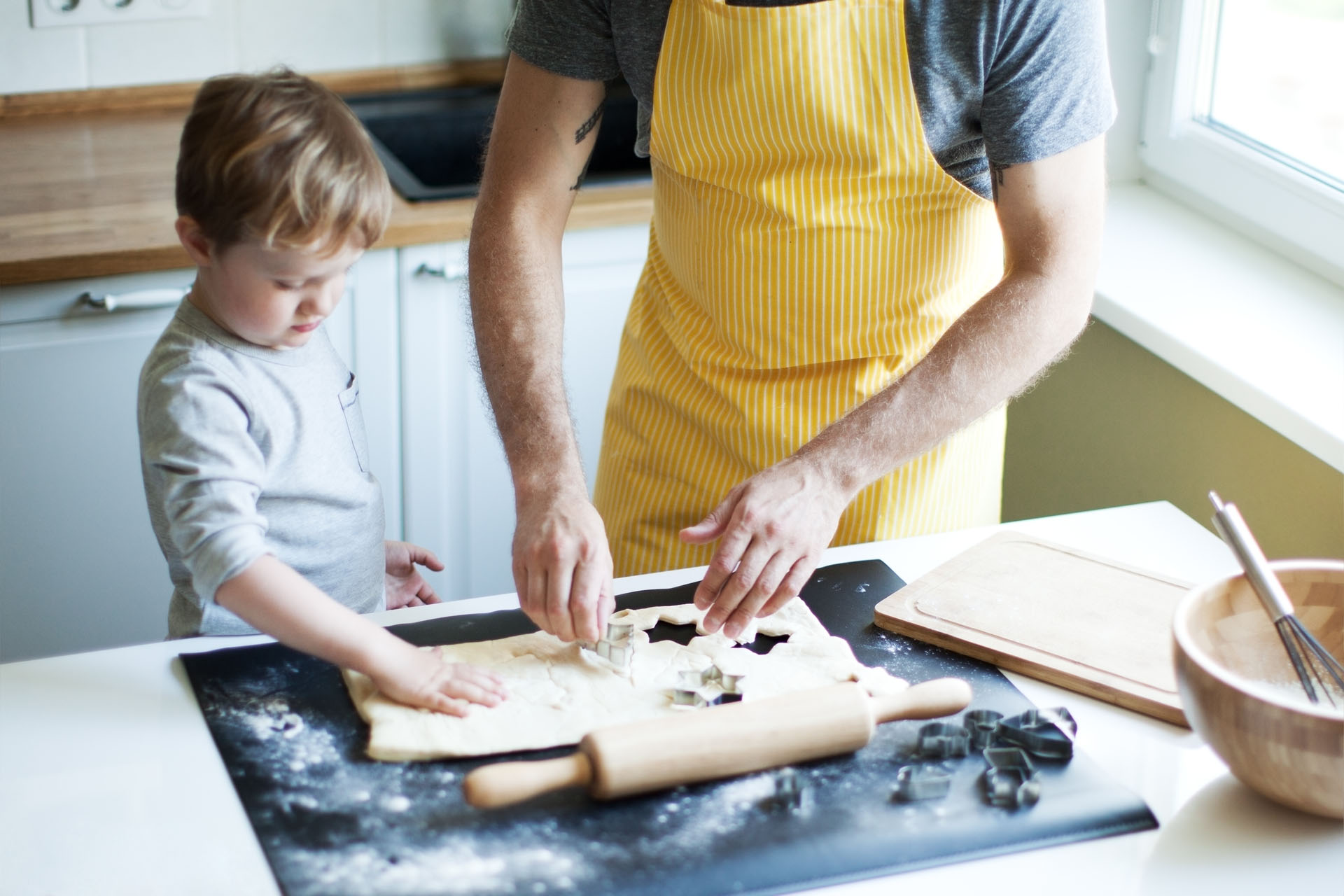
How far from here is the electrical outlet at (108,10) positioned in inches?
83.7

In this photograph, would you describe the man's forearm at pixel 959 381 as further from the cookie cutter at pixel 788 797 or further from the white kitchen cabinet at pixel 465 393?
the white kitchen cabinet at pixel 465 393

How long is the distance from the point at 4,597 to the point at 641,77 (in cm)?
119

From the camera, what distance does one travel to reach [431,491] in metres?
2.04

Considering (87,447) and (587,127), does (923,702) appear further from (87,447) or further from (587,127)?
(87,447)

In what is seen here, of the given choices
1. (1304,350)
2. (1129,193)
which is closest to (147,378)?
(1304,350)

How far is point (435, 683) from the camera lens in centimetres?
97

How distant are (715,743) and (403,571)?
59cm

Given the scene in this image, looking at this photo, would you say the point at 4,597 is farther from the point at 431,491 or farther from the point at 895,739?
the point at 895,739

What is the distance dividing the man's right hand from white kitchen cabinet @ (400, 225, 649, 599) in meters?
0.81

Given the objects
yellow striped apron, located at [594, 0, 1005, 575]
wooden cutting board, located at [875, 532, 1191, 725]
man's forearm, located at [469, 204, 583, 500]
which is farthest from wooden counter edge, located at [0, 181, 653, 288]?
wooden cutting board, located at [875, 532, 1191, 725]

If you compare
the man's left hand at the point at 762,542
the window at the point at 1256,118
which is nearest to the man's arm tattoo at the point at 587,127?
the man's left hand at the point at 762,542

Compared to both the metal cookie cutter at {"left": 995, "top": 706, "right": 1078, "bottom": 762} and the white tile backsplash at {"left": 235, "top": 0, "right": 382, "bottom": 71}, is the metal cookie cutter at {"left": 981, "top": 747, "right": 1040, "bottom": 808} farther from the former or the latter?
the white tile backsplash at {"left": 235, "top": 0, "right": 382, "bottom": 71}

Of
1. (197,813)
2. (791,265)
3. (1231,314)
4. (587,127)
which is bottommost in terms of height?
(197,813)

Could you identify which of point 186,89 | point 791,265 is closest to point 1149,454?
point 791,265
